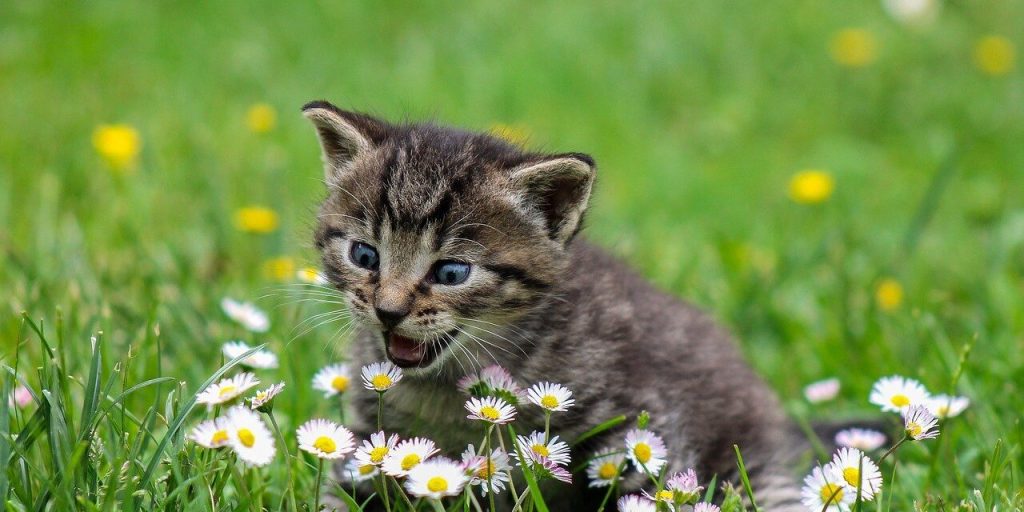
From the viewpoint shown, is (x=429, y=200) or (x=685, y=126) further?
(x=685, y=126)

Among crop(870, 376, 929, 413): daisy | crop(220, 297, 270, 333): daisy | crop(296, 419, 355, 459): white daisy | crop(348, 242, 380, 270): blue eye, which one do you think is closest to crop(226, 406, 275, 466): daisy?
crop(296, 419, 355, 459): white daisy

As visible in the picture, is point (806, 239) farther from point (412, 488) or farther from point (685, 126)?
point (412, 488)

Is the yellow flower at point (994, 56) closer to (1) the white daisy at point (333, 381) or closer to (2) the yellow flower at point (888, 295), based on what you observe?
(2) the yellow flower at point (888, 295)

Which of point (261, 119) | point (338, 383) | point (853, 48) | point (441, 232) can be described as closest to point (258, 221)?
point (261, 119)

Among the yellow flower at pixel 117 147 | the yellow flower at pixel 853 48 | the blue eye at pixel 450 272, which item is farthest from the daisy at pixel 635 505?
the yellow flower at pixel 853 48

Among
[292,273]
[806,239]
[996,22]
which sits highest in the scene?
A: [996,22]

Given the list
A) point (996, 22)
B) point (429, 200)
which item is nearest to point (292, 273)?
point (429, 200)
